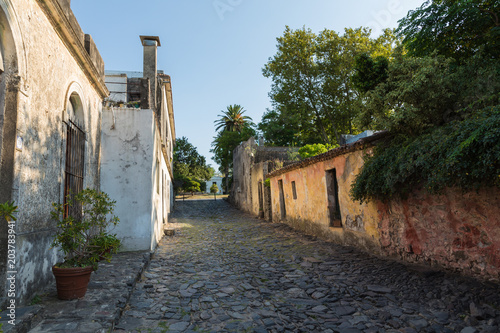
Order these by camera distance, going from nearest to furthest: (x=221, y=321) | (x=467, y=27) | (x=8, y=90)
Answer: (x=8, y=90) < (x=221, y=321) < (x=467, y=27)

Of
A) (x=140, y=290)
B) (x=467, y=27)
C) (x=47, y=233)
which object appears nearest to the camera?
(x=47, y=233)

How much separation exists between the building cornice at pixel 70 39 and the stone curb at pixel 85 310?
3.93 m

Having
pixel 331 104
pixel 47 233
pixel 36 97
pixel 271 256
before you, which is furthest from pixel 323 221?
pixel 331 104

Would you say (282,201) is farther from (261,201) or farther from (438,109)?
(438,109)

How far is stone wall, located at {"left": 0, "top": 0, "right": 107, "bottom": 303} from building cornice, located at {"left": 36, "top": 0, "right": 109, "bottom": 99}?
0.01 m

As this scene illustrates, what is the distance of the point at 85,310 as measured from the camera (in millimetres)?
3404

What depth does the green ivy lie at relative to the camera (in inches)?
145

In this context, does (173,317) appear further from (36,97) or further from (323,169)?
(323,169)

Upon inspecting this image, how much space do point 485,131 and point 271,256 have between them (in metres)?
5.19

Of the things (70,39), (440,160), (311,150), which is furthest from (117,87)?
(311,150)

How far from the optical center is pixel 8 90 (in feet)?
10.9

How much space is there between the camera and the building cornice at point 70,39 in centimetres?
419

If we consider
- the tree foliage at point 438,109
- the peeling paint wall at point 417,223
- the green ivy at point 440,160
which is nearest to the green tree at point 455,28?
the tree foliage at point 438,109

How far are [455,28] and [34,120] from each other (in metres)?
8.91
